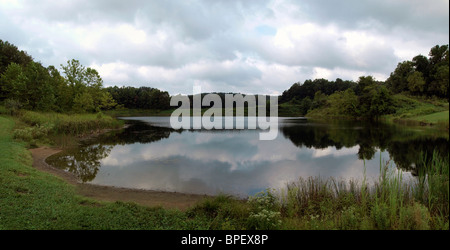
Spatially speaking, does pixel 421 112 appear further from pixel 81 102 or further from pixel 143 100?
pixel 143 100

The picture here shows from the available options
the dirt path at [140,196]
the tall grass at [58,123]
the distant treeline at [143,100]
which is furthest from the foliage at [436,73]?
the distant treeline at [143,100]

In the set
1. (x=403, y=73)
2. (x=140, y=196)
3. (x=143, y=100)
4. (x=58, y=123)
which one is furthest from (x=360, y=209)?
(x=143, y=100)

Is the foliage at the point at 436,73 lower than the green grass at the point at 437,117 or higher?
higher

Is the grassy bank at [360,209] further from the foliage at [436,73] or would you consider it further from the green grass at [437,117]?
the foliage at [436,73]

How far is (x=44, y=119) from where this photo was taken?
994 inches

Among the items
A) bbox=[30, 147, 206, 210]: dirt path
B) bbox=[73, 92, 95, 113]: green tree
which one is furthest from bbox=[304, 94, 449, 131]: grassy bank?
bbox=[73, 92, 95, 113]: green tree

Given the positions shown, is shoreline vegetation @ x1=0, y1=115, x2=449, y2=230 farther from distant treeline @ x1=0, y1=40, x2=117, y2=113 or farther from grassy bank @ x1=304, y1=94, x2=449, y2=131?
distant treeline @ x1=0, y1=40, x2=117, y2=113

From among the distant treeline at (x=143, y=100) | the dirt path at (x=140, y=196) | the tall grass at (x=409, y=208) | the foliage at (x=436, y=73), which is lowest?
the dirt path at (x=140, y=196)

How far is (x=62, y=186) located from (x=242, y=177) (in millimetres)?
8161

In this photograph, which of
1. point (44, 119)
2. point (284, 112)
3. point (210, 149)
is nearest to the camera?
point (210, 149)

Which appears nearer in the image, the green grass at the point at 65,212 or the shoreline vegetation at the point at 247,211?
the shoreline vegetation at the point at 247,211
